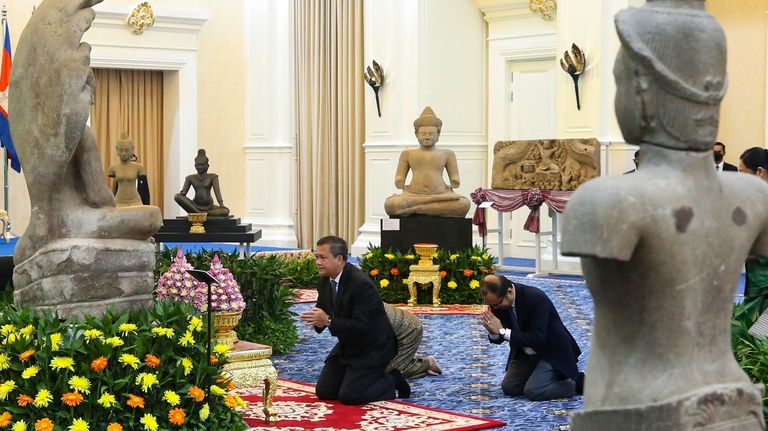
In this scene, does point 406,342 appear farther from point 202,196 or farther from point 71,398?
point 202,196

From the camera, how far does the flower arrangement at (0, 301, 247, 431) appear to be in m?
5.76

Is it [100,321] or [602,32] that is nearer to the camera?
[100,321]

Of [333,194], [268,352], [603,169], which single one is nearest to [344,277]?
[268,352]

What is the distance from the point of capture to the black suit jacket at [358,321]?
308 inches

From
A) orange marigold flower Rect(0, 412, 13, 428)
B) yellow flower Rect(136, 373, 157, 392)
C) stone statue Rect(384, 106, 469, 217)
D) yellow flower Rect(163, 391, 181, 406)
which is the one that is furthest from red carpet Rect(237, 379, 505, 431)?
stone statue Rect(384, 106, 469, 217)

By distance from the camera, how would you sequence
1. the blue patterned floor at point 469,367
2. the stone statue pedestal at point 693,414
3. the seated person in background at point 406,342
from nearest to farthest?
the stone statue pedestal at point 693,414 < the blue patterned floor at point 469,367 < the seated person in background at point 406,342

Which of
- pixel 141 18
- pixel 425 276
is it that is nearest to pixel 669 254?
pixel 425 276

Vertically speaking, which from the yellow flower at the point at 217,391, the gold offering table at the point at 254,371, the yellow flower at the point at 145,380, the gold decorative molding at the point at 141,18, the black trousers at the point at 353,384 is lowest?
the black trousers at the point at 353,384

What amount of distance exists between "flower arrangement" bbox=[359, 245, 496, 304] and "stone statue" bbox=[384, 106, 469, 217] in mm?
1162

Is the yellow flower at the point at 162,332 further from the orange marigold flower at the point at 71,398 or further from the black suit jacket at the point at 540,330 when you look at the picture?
the black suit jacket at the point at 540,330

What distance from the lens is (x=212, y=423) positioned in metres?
→ 6.13

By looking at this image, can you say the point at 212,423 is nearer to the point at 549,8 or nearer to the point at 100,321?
the point at 100,321

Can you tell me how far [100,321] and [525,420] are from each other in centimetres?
265

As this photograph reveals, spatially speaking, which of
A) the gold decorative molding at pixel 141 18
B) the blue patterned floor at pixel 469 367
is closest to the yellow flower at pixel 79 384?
the blue patterned floor at pixel 469 367
